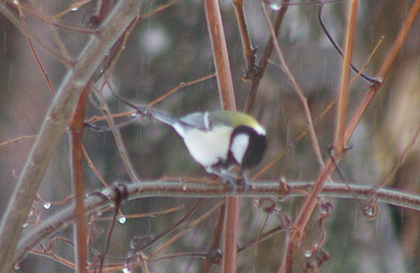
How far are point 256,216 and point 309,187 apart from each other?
1.49 meters

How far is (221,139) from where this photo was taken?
43.4 inches

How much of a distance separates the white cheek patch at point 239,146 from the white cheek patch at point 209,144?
0.06ft

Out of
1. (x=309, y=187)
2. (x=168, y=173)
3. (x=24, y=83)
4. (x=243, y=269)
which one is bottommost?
(x=309, y=187)

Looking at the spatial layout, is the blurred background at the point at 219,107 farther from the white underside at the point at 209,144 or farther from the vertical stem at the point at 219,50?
the vertical stem at the point at 219,50

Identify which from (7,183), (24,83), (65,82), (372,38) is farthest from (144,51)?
(65,82)

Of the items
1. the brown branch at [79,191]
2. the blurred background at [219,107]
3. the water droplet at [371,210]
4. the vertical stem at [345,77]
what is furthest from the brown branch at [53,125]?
the blurred background at [219,107]

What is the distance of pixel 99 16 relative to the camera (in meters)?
0.51

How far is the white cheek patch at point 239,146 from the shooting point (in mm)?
1037

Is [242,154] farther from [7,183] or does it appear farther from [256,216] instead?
[7,183]

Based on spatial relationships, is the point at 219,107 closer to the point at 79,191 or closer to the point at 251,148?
the point at 251,148

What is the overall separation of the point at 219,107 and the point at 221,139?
105cm

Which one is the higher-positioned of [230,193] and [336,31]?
[336,31]

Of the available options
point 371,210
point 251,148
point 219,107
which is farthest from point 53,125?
point 219,107

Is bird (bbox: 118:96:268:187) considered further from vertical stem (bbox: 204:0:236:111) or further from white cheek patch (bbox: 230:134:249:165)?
vertical stem (bbox: 204:0:236:111)
